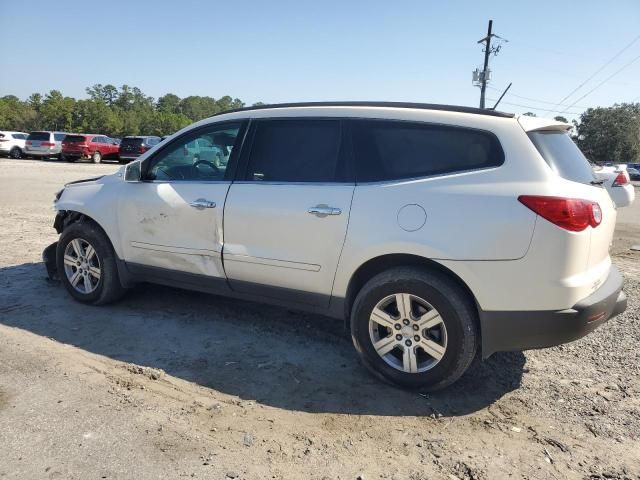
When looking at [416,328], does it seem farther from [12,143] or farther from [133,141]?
[12,143]

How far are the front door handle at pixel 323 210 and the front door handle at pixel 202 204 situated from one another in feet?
2.93

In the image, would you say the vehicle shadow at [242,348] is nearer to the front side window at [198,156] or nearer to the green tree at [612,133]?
the front side window at [198,156]

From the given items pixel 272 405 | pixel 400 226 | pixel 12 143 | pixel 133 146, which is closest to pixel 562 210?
pixel 400 226

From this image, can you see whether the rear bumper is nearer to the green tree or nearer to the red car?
the red car

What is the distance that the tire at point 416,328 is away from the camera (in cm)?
315

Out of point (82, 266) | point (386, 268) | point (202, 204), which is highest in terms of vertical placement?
point (202, 204)

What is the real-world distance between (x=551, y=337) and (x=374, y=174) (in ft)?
4.96

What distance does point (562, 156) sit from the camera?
3.27 meters

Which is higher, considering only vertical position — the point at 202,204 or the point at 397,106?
the point at 397,106

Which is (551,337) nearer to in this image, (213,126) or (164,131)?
(213,126)

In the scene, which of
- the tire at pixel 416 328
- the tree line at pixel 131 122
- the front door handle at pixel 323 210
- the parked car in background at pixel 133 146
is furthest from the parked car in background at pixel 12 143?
the tree line at pixel 131 122

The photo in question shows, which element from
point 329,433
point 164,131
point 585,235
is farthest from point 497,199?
point 164,131

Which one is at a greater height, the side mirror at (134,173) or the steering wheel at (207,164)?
the steering wheel at (207,164)

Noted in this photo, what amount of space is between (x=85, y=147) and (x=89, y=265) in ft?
93.2
